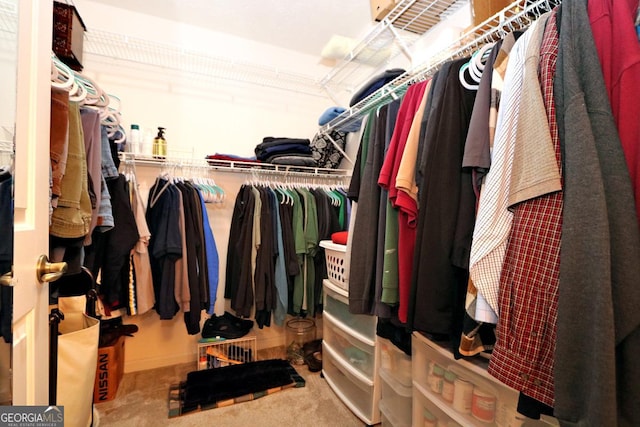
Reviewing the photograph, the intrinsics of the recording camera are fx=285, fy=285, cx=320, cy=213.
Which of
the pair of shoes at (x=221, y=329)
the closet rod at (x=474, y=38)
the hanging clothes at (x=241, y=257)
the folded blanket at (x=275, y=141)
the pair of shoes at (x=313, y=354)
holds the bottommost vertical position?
the pair of shoes at (x=313, y=354)

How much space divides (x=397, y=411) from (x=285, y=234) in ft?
3.94

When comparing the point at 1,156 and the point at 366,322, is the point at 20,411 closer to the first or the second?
the point at 1,156

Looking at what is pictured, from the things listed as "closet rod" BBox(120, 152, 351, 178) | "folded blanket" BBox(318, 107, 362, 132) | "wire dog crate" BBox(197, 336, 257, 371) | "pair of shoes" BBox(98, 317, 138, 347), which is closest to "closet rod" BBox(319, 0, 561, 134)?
"folded blanket" BBox(318, 107, 362, 132)

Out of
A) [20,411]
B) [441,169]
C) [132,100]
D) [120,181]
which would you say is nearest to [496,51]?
[441,169]

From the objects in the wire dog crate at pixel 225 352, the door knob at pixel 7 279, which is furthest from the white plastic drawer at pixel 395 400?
the door knob at pixel 7 279

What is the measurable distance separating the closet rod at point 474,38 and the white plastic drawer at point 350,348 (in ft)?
4.34

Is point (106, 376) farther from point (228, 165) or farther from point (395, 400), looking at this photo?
point (395, 400)

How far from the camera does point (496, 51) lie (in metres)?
0.83

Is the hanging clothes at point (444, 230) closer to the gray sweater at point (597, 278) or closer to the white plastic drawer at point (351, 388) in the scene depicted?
the gray sweater at point (597, 278)

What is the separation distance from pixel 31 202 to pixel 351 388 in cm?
168

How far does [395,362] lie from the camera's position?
1.38 metres

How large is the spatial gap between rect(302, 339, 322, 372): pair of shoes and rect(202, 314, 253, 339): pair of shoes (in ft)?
1.63

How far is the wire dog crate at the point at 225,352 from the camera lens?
1.99 m

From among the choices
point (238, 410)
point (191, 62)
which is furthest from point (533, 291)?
point (191, 62)
